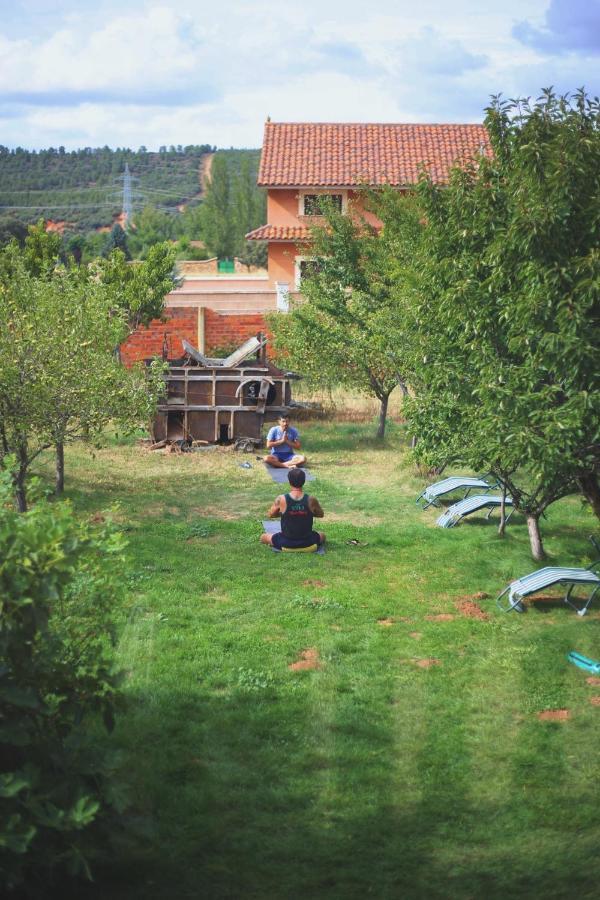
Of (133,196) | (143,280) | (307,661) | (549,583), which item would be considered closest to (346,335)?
(143,280)

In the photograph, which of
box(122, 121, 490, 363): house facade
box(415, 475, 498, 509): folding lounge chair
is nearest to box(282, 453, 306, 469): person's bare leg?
box(415, 475, 498, 509): folding lounge chair

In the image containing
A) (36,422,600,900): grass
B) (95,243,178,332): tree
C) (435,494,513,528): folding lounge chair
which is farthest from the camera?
(95,243,178,332): tree

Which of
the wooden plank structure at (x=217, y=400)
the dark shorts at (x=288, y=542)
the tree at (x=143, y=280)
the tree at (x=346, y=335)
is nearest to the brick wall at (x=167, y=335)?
the tree at (x=143, y=280)

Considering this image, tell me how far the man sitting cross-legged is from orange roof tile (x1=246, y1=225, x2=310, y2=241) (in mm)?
26063

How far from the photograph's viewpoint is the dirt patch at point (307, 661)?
9633 millimetres

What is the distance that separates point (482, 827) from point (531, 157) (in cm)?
606

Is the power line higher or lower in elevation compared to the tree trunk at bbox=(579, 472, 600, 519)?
higher

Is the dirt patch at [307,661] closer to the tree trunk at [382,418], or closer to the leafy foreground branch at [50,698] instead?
the leafy foreground branch at [50,698]

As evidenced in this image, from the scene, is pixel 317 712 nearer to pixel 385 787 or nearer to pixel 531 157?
pixel 385 787

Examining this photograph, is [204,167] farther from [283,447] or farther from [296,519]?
[296,519]

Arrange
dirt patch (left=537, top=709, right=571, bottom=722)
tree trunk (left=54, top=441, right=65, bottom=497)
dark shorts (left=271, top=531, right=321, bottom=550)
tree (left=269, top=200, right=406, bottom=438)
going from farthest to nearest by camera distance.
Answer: tree (left=269, top=200, right=406, bottom=438)
tree trunk (left=54, top=441, right=65, bottom=497)
dark shorts (left=271, top=531, right=321, bottom=550)
dirt patch (left=537, top=709, right=571, bottom=722)

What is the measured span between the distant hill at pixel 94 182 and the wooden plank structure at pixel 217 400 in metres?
71.4

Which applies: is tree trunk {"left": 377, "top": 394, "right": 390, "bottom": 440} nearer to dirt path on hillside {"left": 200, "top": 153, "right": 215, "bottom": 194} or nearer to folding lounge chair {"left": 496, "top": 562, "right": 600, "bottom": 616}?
folding lounge chair {"left": 496, "top": 562, "right": 600, "bottom": 616}

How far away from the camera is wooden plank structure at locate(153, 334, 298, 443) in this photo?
70.9ft
